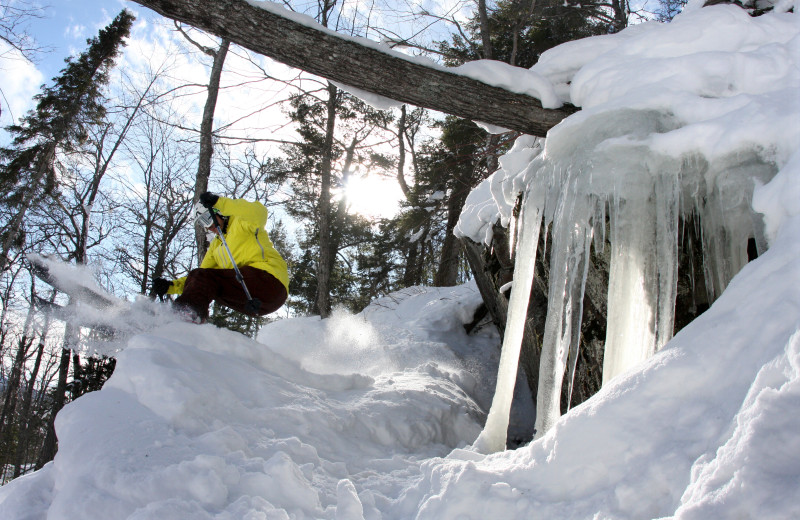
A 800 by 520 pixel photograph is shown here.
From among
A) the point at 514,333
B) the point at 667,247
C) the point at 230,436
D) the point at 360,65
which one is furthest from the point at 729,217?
the point at 230,436

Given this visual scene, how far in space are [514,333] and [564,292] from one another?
45cm

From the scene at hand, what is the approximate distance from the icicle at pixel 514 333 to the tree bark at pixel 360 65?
65 centimetres

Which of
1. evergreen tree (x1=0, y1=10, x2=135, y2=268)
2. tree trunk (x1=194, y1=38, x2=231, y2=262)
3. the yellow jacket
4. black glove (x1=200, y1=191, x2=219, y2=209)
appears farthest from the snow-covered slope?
evergreen tree (x1=0, y1=10, x2=135, y2=268)

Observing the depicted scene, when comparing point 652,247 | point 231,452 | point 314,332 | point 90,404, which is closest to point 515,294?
point 652,247

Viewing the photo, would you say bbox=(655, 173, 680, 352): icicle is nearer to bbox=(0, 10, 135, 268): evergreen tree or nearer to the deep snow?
the deep snow

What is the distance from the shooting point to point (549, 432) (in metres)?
2.03

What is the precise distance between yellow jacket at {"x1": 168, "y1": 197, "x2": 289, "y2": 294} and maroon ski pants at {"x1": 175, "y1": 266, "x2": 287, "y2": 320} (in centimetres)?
9

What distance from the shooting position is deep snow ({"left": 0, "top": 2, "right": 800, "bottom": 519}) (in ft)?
4.84

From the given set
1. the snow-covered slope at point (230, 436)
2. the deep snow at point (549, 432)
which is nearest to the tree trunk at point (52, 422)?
the snow-covered slope at point (230, 436)

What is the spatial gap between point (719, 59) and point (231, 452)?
3612 millimetres

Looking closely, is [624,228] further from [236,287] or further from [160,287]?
[160,287]

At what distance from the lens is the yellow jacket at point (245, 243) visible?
4.81 meters

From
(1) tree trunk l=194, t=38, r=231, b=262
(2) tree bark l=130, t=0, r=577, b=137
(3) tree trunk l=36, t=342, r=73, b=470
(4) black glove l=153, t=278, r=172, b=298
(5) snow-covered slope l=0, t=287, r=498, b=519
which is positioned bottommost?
(3) tree trunk l=36, t=342, r=73, b=470

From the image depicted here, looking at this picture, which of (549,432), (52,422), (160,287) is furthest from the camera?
(52,422)
